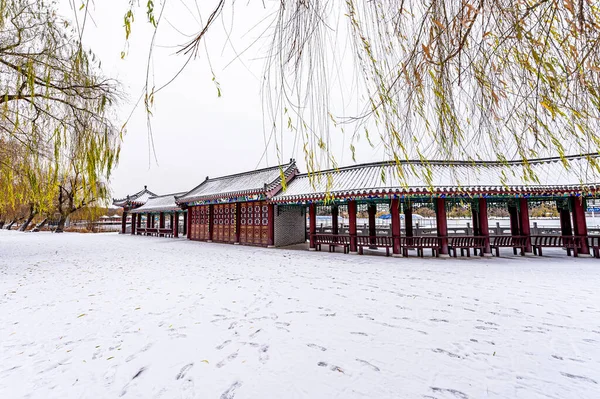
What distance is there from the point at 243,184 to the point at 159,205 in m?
10.1

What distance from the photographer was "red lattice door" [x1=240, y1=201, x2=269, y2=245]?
1248 centimetres

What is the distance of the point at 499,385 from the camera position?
6.81 feet

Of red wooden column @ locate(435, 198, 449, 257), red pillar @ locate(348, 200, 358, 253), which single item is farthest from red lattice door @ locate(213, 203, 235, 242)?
red wooden column @ locate(435, 198, 449, 257)

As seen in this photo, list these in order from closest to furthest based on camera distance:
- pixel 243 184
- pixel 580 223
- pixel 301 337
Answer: pixel 301 337
pixel 580 223
pixel 243 184

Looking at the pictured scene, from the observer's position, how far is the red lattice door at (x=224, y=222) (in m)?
14.0

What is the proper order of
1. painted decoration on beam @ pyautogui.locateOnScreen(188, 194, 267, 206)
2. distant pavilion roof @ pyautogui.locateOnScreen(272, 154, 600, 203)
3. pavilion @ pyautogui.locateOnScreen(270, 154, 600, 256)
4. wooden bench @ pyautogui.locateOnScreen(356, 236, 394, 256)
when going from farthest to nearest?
painted decoration on beam @ pyautogui.locateOnScreen(188, 194, 267, 206)
wooden bench @ pyautogui.locateOnScreen(356, 236, 394, 256)
pavilion @ pyautogui.locateOnScreen(270, 154, 600, 256)
distant pavilion roof @ pyautogui.locateOnScreen(272, 154, 600, 203)

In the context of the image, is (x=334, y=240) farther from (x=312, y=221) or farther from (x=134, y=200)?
(x=134, y=200)

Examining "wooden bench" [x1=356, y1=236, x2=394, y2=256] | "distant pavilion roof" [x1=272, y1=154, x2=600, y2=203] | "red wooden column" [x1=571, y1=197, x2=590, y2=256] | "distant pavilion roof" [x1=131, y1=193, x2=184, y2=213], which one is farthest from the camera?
"distant pavilion roof" [x1=131, y1=193, x2=184, y2=213]

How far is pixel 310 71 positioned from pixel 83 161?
267 cm

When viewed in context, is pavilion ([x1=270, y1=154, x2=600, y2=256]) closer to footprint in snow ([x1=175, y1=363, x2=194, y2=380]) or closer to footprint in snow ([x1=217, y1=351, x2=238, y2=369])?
footprint in snow ([x1=217, y1=351, x2=238, y2=369])

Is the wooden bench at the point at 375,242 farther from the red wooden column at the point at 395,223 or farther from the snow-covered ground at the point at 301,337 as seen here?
the snow-covered ground at the point at 301,337

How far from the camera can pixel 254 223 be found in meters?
12.9

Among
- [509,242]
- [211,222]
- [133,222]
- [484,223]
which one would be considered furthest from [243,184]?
[133,222]

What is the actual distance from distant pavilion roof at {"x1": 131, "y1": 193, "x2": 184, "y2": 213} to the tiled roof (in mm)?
3135
